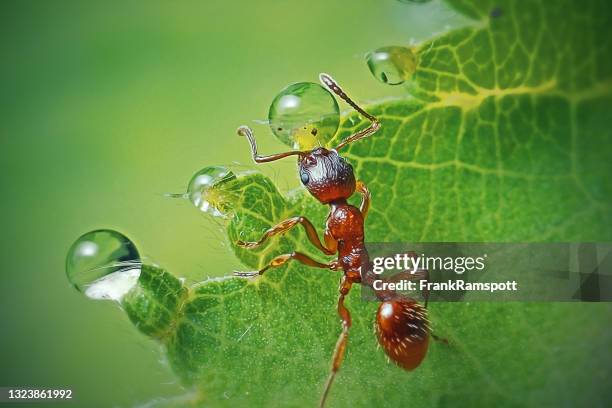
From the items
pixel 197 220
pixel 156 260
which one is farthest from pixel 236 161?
pixel 156 260

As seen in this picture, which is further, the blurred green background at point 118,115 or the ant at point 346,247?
the blurred green background at point 118,115

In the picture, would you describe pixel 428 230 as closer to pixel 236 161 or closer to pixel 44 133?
pixel 236 161

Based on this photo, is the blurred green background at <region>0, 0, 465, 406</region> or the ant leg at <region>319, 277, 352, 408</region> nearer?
the ant leg at <region>319, 277, 352, 408</region>

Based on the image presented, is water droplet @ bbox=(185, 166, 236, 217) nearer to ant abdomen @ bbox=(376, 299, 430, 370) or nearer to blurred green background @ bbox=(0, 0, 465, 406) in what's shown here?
blurred green background @ bbox=(0, 0, 465, 406)

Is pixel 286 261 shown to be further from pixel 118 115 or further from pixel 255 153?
pixel 118 115

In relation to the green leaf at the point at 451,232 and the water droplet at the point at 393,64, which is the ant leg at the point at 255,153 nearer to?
the green leaf at the point at 451,232

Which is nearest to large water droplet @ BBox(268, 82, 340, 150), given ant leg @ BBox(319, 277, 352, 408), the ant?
the ant

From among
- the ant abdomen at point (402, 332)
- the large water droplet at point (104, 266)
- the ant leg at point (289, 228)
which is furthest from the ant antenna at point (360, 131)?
the large water droplet at point (104, 266)
